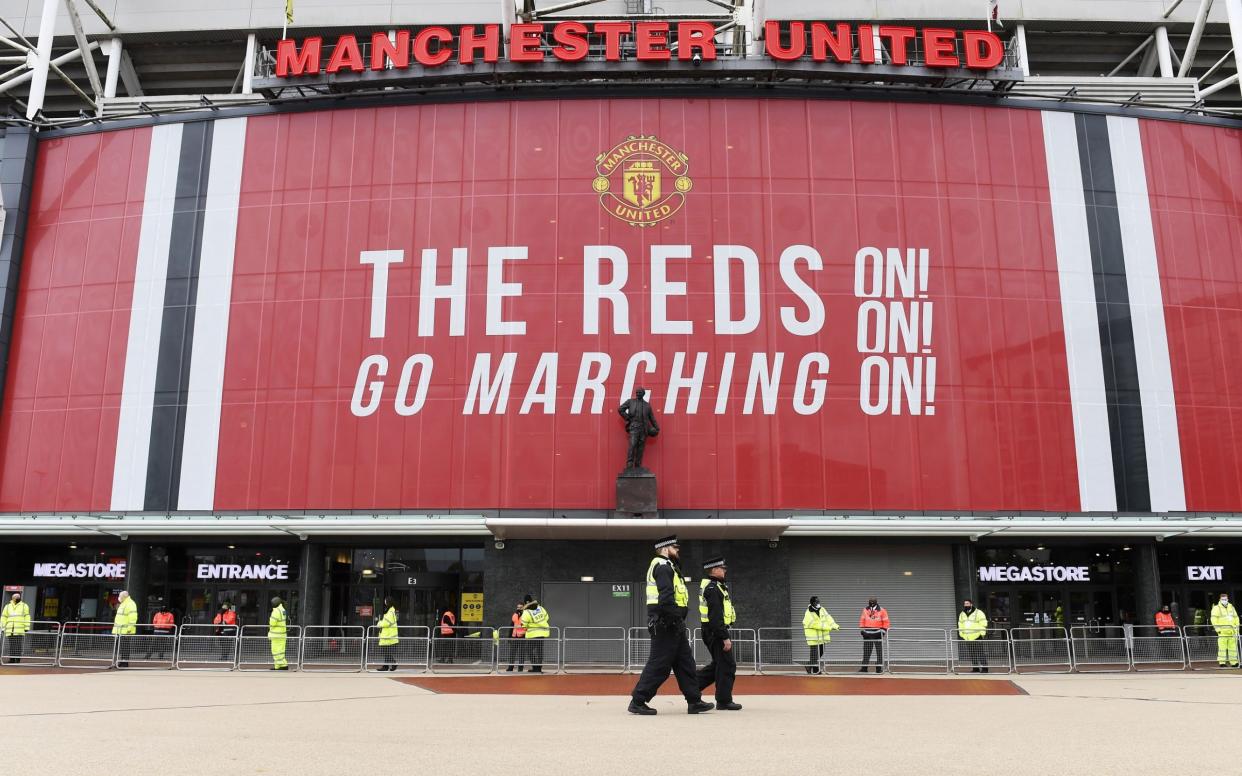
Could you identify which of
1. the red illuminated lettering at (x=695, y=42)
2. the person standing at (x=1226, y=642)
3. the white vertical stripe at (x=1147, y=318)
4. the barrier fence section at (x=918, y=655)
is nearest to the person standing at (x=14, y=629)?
the barrier fence section at (x=918, y=655)

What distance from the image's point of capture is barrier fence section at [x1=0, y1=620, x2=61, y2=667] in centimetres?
2200

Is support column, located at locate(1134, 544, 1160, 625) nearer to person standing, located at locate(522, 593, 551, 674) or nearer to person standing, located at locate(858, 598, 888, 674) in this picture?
person standing, located at locate(858, 598, 888, 674)

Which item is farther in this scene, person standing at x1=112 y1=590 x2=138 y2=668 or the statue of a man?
the statue of a man

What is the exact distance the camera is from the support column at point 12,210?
2885 cm

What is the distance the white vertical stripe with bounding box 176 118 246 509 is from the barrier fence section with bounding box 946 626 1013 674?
2026 centimetres

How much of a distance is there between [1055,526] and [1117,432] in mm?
4031

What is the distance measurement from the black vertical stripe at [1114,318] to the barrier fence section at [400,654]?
19238 mm

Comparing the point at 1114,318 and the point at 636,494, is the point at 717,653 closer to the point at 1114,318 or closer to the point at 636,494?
the point at 636,494

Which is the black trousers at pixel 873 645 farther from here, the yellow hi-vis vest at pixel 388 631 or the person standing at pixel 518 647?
the yellow hi-vis vest at pixel 388 631

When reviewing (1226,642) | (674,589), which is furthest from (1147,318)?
(674,589)

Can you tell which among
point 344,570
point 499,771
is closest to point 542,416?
point 344,570

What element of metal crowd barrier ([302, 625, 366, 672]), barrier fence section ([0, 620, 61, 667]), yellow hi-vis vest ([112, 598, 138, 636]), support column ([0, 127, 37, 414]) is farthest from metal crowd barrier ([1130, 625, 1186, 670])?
support column ([0, 127, 37, 414])

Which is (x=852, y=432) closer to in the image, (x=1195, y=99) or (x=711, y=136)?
(x=711, y=136)

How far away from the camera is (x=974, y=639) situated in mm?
20922
